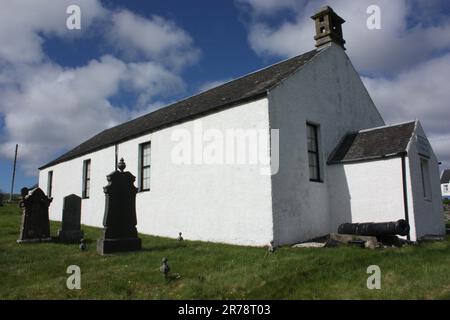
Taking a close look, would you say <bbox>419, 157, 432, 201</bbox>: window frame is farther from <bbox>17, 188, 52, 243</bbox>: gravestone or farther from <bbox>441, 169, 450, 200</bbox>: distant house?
<bbox>441, 169, 450, 200</bbox>: distant house

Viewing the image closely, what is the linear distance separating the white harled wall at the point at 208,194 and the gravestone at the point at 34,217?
422 cm

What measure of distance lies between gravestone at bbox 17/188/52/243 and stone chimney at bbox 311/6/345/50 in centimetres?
1334

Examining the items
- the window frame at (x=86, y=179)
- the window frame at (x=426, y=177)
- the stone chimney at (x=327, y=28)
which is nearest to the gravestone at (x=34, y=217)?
the window frame at (x=86, y=179)

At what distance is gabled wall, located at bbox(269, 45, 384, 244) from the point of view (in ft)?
40.3

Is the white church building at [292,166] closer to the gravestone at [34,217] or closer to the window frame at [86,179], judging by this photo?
the gravestone at [34,217]

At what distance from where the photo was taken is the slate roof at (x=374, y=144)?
1311cm

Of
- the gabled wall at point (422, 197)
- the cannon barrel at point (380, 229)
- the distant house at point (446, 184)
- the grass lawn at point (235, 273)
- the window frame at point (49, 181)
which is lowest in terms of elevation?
the grass lawn at point (235, 273)

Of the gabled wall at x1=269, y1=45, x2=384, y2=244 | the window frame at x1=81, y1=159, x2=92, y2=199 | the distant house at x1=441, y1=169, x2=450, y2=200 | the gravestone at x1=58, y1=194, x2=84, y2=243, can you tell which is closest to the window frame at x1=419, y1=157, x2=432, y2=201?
the gabled wall at x1=269, y1=45, x2=384, y2=244

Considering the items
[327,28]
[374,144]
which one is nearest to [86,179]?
[327,28]

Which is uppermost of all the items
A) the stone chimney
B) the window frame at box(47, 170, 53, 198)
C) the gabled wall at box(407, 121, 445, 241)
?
the stone chimney

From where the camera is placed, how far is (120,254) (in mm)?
10719
